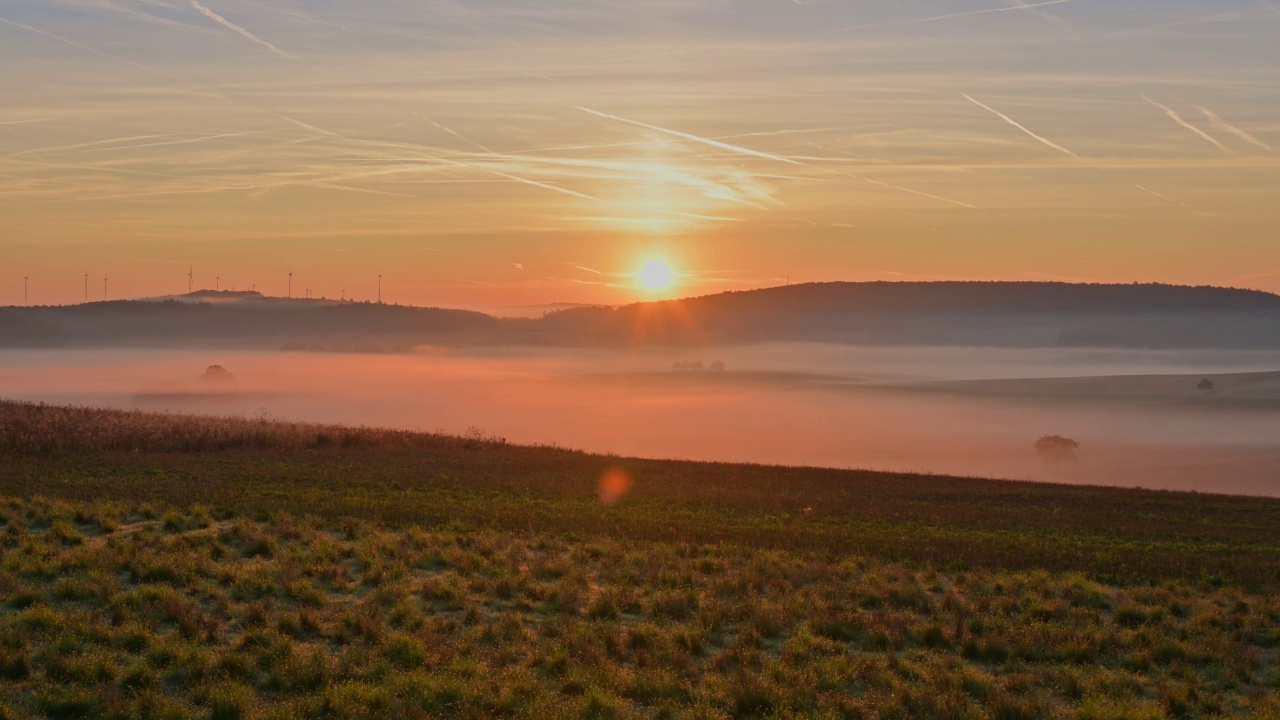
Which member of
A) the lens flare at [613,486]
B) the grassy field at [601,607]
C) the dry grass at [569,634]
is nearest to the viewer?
the dry grass at [569,634]

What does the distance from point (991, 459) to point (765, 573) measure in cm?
10866

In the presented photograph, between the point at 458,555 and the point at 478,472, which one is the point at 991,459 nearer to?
the point at 478,472

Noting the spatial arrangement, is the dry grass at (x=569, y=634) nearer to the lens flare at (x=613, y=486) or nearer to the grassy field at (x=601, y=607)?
the grassy field at (x=601, y=607)

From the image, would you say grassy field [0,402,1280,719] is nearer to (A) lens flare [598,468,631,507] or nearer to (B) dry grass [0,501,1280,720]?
(B) dry grass [0,501,1280,720]

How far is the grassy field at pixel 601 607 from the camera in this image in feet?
40.4

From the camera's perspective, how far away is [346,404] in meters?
187

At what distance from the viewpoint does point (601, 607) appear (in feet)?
54.0

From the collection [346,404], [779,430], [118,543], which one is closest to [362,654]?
[118,543]

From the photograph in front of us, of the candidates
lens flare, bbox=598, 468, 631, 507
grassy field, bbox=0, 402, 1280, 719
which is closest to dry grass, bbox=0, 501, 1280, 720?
grassy field, bbox=0, 402, 1280, 719

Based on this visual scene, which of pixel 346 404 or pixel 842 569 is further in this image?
pixel 346 404

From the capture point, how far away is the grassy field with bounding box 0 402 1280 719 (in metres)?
12.3

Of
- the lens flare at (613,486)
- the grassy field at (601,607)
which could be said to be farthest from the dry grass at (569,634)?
the lens flare at (613,486)

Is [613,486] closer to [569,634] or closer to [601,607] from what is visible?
[601,607]

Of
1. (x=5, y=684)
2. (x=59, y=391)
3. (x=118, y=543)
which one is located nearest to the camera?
(x=5, y=684)
